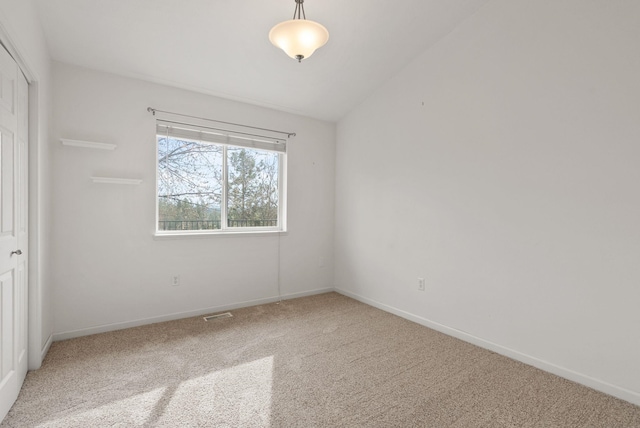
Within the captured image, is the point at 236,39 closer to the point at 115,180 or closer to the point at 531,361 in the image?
the point at 115,180

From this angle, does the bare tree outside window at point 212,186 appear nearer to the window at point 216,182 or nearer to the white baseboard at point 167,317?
the window at point 216,182

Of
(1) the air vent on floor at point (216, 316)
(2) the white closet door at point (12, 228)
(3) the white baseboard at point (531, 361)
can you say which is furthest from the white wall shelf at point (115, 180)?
(3) the white baseboard at point (531, 361)

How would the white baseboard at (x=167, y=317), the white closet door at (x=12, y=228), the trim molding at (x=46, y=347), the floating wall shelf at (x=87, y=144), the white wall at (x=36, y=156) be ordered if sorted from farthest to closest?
the white baseboard at (x=167, y=317) → the floating wall shelf at (x=87, y=144) → the trim molding at (x=46, y=347) → the white wall at (x=36, y=156) → the white closet door at (x=12, y=228)

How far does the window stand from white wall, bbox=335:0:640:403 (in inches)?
56.9

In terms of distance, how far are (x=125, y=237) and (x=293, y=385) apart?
2172 mm

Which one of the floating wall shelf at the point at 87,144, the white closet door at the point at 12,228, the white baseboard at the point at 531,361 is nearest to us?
the white closet door at the point at 12,228

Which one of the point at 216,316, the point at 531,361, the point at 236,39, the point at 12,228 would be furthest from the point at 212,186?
the point at 531,361

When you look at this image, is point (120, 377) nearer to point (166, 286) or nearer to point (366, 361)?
point (166, 286)

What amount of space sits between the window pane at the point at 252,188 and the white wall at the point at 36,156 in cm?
171

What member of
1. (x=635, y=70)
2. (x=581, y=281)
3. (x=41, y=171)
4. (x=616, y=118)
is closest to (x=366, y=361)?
(x=581, y=281)

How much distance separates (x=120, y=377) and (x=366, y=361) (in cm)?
180

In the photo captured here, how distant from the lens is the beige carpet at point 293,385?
189 centimetres

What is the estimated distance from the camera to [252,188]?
13.4 ft

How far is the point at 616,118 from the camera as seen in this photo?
2.15 m
